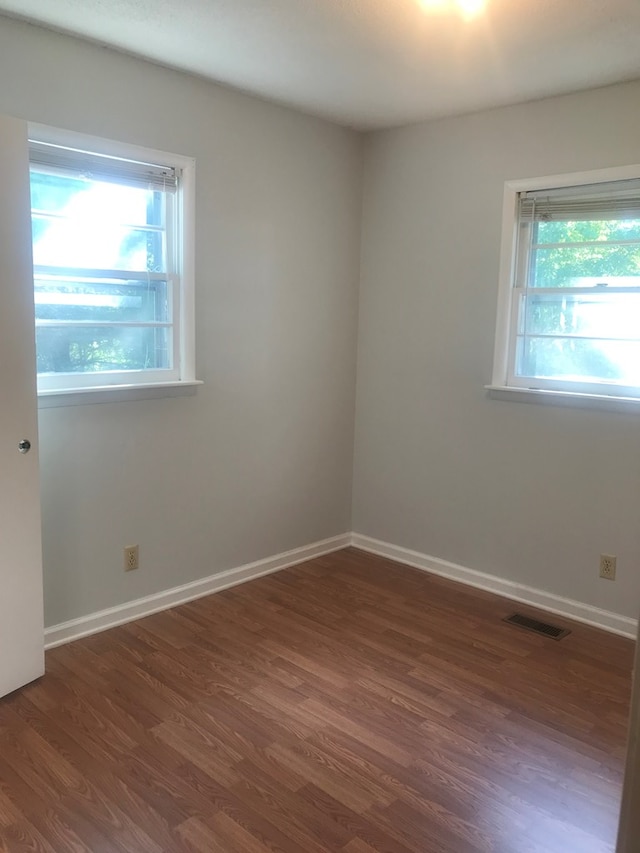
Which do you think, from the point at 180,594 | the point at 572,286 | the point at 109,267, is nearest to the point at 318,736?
the point at 180,594

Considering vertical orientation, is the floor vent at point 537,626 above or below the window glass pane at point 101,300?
below

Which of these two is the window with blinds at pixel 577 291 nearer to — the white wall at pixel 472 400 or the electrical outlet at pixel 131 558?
the white wall at pixel 472 400

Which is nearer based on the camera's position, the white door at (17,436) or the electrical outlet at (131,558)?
the white door at (17,436)

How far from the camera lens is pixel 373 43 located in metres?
2.59

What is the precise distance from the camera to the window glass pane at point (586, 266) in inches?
122

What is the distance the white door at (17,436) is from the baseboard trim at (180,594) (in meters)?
0.32

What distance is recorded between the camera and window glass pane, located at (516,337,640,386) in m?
3.14

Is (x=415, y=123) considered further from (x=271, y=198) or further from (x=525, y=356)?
(x=525, y=356)

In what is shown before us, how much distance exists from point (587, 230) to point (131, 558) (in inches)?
104

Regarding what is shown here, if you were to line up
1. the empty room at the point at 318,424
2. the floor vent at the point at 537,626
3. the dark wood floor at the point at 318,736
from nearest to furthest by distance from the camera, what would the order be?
the dark wood floor at the point at 318,736, the empty room at the point at 318,424, the floor vent at the point at 537,626

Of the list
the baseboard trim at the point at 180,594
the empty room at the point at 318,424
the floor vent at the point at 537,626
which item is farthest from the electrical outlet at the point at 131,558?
the floor vent at the point at 537,626

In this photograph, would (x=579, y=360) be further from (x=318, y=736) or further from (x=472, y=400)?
(x=318, y=736)

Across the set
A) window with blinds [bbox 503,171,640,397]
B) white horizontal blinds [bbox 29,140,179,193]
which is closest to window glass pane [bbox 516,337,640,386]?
window with blinds [bbox 503,171,640,397]

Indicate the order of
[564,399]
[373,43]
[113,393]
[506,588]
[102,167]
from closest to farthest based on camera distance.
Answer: [373,43]
[102,167]
[113,393]
[564,399]
[506,588]
